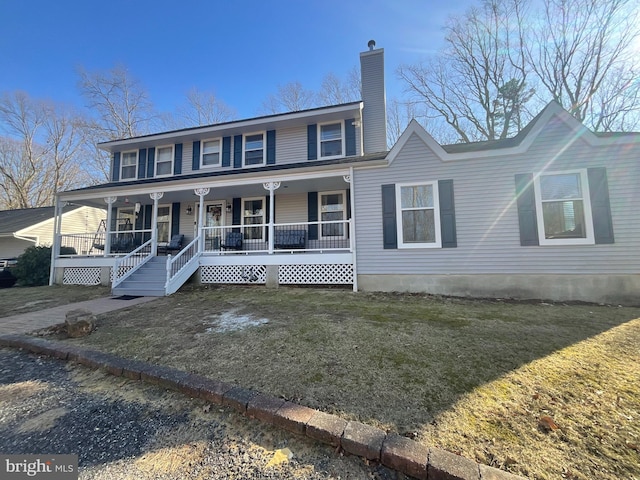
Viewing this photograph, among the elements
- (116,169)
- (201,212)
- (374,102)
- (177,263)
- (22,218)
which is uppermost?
(374,102)

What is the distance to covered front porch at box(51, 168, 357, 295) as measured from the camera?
8727 mm

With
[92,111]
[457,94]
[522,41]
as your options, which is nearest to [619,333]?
[457,94]

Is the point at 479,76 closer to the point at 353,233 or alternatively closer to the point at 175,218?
the point at 353,233

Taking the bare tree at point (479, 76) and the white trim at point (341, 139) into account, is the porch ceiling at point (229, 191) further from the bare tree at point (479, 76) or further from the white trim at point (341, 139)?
A: the bare tree at point (479, 76)

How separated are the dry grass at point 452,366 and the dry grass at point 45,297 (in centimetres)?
286

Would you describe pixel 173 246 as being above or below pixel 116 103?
below

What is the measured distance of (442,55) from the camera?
18781mm

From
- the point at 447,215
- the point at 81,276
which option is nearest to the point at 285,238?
the point at 447,215

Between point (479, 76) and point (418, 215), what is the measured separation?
1717 cm

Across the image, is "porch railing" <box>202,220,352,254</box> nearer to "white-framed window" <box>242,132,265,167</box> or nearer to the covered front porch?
the covered front porch

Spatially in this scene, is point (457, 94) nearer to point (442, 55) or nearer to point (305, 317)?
point (442, 55)

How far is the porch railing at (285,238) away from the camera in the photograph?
388 inches

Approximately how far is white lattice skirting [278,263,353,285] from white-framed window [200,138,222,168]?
654 centimetres

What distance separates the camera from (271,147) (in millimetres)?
11664
